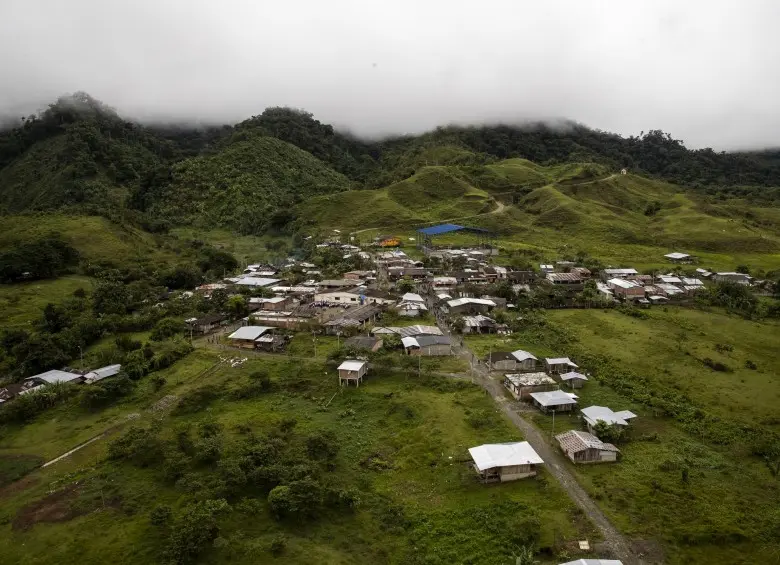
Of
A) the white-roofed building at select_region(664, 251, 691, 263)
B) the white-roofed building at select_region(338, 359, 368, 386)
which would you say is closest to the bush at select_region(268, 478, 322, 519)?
the white-roofed building at select_region(338, 359, 368, 386)

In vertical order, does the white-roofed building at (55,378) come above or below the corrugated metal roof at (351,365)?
below

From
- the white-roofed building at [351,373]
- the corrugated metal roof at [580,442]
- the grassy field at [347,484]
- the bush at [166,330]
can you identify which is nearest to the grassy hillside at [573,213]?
the white-roofed building at [351,373]

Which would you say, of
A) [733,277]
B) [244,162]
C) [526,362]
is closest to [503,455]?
[526,362]

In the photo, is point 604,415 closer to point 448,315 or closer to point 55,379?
point 448,315

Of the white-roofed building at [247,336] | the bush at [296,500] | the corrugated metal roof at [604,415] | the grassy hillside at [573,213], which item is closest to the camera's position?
the bush at [296,500]

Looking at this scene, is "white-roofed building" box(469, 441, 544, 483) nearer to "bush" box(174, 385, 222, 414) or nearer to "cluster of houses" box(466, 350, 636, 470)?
"cluster of houses" box(466, 350, 636, 470)

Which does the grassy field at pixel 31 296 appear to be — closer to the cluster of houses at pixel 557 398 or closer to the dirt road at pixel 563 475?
the dirt road at pixel 563 475
